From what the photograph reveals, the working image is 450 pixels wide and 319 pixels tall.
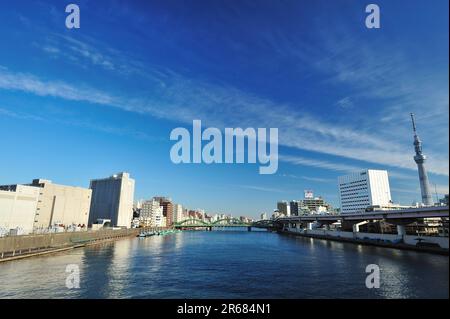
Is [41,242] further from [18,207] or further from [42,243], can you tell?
[18,207]

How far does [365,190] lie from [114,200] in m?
152

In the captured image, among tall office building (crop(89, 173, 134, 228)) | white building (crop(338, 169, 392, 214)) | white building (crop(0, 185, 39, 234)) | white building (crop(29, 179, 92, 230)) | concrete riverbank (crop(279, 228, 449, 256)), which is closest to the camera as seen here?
concrete riverbank (crop(279, 228, 449, 256))

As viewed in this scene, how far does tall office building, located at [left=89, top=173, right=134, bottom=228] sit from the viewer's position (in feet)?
489

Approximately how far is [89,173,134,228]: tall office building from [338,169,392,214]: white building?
136m

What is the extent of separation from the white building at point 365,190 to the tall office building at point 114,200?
13572cm

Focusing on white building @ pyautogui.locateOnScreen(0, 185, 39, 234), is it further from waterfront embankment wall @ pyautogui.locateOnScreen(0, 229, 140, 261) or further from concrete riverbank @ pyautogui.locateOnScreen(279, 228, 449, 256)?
concrete riverbank @ pyautogui.locateOnScreen(279, 228, 449, 256)

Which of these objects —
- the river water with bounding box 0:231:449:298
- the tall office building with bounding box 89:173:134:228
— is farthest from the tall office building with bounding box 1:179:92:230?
the river water with bounding box 0:231:449:298

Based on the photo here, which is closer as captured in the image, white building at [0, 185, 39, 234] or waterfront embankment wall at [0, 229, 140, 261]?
waterfront embankment wall at [0, 229, 140, 261]
